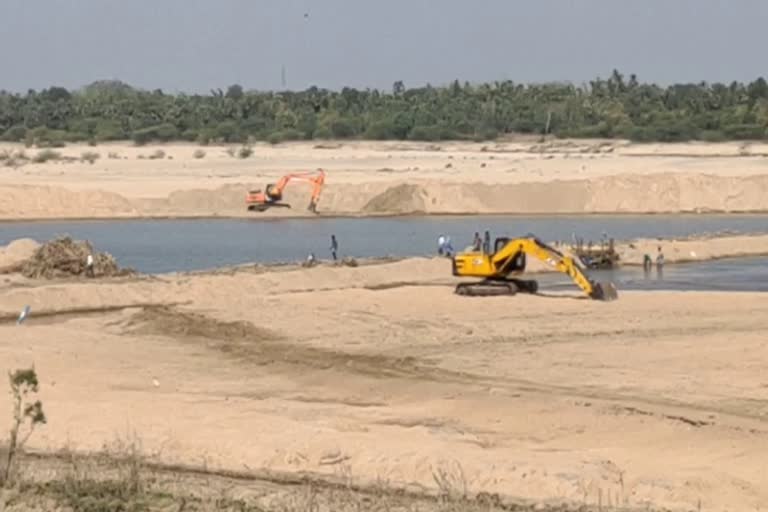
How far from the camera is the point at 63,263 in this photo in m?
34.5

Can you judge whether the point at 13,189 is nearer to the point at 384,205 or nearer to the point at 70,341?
the point at 384,205

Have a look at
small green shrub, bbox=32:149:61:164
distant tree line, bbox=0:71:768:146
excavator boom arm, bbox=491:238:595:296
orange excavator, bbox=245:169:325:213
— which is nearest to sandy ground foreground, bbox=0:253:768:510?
excavator boom arm, bbox=491:238:595:296

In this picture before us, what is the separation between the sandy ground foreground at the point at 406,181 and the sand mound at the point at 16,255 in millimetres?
22738

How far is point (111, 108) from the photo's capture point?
133000mm

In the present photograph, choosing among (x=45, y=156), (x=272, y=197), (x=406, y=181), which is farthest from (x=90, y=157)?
(x=272, y=197)

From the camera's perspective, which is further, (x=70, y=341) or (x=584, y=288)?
(x=584, y=288)

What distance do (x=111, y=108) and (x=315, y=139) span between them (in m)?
26.9

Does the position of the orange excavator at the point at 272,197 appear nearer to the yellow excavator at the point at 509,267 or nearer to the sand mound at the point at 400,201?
the sand mound at the point at 400,201

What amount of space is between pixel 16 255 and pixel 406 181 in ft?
102

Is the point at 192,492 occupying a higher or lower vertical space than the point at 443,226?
higher

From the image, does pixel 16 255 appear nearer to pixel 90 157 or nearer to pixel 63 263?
pixel 63 263

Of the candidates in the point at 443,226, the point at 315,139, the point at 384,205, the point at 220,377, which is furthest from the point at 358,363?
the point at 315,139

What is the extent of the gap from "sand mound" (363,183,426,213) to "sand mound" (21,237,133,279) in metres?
27.3

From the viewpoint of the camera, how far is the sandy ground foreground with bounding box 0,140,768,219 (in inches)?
2436
